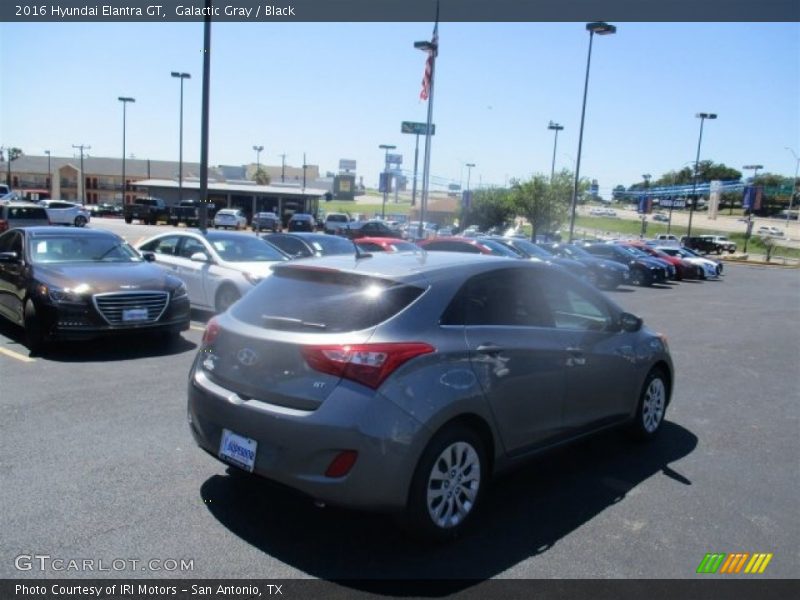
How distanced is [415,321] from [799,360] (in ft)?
29.6

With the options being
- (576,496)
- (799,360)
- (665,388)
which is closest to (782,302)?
(799,360)

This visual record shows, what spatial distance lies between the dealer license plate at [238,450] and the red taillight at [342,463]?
1.64 ft

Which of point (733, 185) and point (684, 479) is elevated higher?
point (733, 185)

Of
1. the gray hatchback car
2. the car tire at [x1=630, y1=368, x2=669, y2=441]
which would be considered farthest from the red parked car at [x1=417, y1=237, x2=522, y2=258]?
the gray hatchback car

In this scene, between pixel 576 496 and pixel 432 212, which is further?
pixel 432 212

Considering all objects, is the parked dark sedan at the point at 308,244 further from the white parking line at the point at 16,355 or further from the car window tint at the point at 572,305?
the car window tint at the point at 572,305

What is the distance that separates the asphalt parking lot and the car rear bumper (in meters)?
0.40

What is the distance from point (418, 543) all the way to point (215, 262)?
26.8ft

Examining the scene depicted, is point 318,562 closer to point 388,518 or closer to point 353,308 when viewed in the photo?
point 388,518

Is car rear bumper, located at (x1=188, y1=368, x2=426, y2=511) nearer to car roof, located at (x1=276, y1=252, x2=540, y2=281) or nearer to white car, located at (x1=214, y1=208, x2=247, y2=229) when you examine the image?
car roof, located at (x1=276, y1=252, x2=540, y2=281)

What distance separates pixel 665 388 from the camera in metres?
5.86

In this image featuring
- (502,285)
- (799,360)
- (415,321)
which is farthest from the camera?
(799,360)

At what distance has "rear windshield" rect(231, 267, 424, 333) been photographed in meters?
3.64

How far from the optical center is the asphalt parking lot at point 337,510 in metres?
3.46
